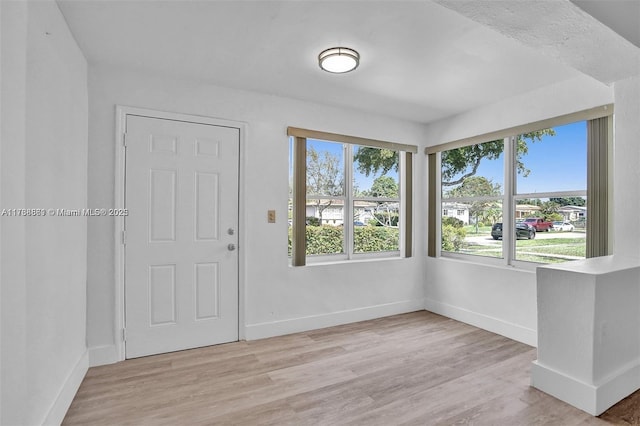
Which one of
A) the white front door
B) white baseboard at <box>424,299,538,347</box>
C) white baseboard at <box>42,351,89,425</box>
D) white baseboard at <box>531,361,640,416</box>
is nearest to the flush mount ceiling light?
the white front door

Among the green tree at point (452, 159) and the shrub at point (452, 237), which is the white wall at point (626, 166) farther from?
the shrub at point (452, 237)

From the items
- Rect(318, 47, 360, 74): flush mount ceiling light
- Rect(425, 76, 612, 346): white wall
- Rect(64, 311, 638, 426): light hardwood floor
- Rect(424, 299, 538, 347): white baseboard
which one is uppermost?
Rect(318, 47, 360, 74): flush mount ceiling light

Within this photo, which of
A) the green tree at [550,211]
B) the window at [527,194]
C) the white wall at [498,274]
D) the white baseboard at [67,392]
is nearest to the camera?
the white baseboard at [67,392]

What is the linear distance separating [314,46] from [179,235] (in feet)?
6.60

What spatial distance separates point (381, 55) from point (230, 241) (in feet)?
7.07

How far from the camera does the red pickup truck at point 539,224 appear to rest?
10.8 ft

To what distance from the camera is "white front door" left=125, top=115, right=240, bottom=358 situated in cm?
290

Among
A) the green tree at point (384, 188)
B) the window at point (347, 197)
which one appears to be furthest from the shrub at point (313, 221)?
the green tree at point (384, 188)

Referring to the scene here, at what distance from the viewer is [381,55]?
8.37ft

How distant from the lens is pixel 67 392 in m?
2.13

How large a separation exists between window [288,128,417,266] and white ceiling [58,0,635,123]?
699 mm

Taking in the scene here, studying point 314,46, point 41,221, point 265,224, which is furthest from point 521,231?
point 41,221

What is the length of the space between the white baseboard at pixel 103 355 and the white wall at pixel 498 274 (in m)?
3.56

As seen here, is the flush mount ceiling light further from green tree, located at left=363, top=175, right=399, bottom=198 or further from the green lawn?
the green lawn
